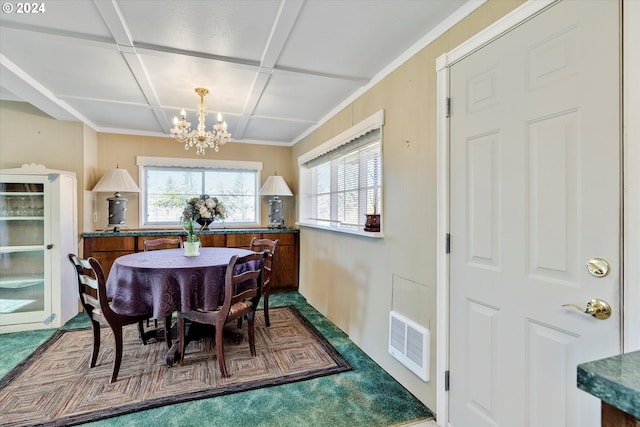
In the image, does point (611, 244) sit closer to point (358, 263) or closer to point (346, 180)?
point (358, 263)

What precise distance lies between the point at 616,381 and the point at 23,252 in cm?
480

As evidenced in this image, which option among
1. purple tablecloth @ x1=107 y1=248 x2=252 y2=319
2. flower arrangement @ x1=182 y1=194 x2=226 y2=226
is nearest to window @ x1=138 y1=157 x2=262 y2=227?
flower arrangement @ x1=182 y1=194 x2=226 y2=226

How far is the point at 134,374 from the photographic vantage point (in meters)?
2.40

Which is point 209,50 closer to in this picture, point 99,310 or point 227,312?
point 227,312

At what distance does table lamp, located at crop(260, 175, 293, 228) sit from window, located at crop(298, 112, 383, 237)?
0.39 metres

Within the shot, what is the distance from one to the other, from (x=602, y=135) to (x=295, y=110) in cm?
289

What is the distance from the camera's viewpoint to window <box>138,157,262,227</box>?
4625 millimetres

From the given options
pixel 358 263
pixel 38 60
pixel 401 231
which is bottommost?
pixel 358 263

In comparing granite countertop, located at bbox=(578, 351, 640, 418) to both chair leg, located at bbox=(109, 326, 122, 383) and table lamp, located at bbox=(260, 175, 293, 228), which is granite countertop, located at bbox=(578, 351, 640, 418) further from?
→ table lamp, located at bbox=(260, 175, 293, 228)

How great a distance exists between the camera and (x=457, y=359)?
1.78 meters

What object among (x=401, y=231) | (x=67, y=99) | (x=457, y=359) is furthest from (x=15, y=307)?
(x=457, y=359)

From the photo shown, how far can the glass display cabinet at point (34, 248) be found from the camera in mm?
3314

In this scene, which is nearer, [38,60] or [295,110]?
[38,60]

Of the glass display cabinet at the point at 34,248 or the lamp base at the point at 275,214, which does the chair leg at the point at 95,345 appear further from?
the lamp base at the point at 275,214
